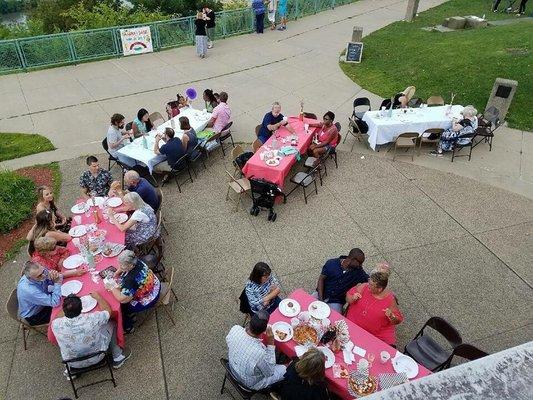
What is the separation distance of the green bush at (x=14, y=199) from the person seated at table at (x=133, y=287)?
384 centimetres

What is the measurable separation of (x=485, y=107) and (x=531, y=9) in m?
13.9

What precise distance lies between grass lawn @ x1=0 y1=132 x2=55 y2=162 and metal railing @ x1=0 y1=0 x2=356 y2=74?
5113 mm

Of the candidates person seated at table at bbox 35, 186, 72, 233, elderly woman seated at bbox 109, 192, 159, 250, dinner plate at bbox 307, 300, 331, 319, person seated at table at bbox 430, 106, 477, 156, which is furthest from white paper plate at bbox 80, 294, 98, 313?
person seated at table at bbox 430, 106, 477, 156

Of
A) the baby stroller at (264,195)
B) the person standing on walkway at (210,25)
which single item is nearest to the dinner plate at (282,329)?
the baby stroller at (264,195)

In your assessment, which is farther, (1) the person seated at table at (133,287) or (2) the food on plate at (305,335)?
(1) the person seated at table at (133,287)

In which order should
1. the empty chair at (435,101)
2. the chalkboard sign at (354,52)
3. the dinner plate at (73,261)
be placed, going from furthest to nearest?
the chalkboard sign at (354,52)
the empty chair at (435,101)
the dinner plate at (73,261)

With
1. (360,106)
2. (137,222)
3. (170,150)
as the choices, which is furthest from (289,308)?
(360,106)

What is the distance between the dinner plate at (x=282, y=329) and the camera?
491cm

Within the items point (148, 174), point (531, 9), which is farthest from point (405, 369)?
point (531, 9)

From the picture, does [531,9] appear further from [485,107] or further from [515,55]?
[485,107]

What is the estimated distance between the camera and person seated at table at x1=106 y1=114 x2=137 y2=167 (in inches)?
356

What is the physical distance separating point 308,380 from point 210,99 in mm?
8075

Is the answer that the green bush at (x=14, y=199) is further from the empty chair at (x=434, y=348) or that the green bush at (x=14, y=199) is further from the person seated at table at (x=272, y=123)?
the empty chair at (x=434, y=348)

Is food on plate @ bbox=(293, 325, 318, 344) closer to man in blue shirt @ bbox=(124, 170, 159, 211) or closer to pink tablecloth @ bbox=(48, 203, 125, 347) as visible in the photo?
pink tablecloth @ bbox=(48, 203, 125, 347)
